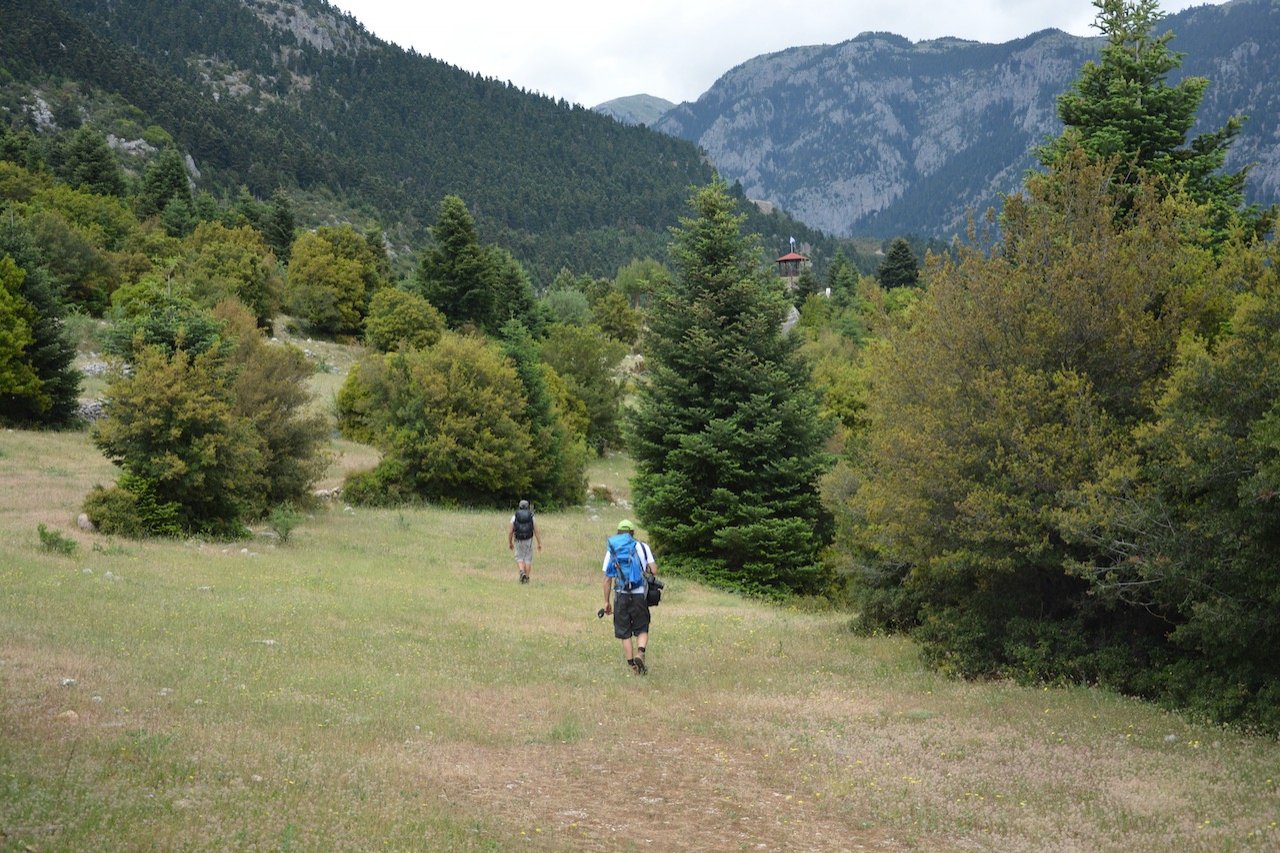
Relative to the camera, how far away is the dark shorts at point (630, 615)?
1391cm

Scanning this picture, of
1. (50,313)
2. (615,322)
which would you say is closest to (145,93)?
(615,322)

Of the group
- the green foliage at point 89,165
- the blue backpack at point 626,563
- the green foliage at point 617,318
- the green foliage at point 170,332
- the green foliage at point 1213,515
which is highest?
the green foliage at point 89,165

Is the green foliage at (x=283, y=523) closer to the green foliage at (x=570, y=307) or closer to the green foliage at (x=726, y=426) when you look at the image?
the green foliage at (x=726, y=426)

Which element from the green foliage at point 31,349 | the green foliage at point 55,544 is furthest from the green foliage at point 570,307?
the green foliage at point 55,544

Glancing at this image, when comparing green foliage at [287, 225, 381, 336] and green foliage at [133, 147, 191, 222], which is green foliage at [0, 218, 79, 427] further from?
green foliage at [133, 147, 191, 222]

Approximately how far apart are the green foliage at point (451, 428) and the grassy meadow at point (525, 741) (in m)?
21.7

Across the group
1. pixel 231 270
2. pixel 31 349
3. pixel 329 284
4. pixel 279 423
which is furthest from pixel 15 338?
pixel 329 284

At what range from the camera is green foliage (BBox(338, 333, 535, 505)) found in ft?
131

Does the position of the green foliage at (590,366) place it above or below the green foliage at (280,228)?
below

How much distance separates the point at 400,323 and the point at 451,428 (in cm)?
2422

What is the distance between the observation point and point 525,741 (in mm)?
10008

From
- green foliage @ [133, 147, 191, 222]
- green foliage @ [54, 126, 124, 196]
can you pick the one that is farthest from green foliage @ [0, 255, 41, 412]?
green foliage @ [54, 126, 124, 196]

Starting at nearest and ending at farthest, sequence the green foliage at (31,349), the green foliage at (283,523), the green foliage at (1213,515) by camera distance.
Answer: the green foliage at (1213,515)
the green foliage at (283,523)
the green foliage at (31,349)

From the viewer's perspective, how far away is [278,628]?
48.2 ft
